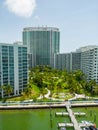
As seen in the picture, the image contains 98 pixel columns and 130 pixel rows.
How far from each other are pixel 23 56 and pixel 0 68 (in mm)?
8328

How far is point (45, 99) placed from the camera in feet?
212

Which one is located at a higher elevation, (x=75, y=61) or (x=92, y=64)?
(x=75, y=61)

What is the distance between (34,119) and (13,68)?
2153 centimetres

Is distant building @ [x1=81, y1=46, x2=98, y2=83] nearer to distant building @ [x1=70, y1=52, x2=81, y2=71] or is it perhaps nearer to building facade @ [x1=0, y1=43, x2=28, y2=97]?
distant building @ [x1=70, y1=52, x2=81, y2=71]

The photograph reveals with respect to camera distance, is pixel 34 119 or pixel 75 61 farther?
pixel 75 61

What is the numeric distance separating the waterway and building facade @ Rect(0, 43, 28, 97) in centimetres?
1333

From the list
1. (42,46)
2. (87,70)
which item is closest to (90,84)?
(87,70)

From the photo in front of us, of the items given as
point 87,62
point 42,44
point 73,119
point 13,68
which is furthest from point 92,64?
point 42,44

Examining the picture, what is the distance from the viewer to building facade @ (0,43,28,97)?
65.3m

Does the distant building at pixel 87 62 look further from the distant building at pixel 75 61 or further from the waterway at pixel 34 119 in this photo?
the waterway at pixel 34 119

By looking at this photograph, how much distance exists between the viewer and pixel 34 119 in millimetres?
50250

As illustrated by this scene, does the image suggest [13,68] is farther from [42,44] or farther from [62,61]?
[42,44]

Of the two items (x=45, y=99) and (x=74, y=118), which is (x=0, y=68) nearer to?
(x=45, y=99)

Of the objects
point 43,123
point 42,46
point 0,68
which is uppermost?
point 42,46
